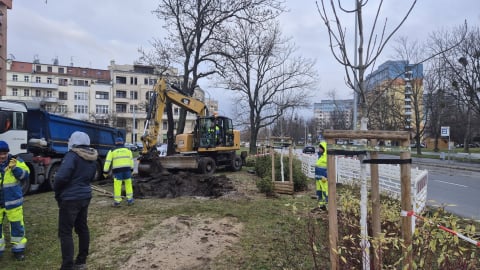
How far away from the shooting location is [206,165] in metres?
15.4

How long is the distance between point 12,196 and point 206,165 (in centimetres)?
1050

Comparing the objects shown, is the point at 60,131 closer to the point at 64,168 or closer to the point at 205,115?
the point at 205,115

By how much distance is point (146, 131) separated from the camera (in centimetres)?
1402

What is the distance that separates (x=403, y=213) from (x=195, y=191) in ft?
30.4

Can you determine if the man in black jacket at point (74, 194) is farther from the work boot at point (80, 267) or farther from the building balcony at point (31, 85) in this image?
the building balcony at point (31, 85)

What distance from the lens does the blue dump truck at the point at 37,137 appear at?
416 inches

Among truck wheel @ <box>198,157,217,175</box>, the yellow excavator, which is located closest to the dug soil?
the yellow excavator

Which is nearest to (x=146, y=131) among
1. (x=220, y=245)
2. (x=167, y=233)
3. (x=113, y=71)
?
(x=167, y=233)

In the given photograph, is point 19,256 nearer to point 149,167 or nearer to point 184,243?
point 184,243

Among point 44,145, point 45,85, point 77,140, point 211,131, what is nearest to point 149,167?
point 44,145

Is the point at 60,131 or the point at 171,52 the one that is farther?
the point at 171,52

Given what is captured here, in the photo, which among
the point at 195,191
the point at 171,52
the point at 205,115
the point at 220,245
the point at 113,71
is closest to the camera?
the point at 220,245

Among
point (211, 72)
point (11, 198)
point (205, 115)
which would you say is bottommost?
point (11, 198)

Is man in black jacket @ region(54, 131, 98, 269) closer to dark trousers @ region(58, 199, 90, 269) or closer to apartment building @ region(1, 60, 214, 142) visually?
dark trousers @ region(58, 199, 90, 269)
